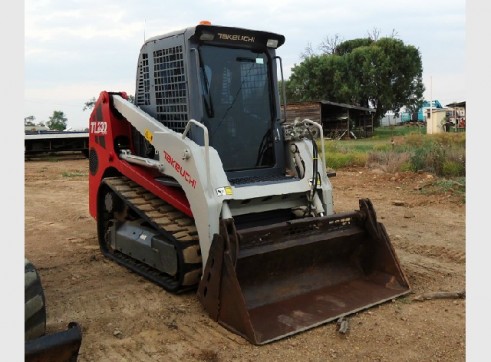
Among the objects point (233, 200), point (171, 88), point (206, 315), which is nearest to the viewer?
point (206, 315)

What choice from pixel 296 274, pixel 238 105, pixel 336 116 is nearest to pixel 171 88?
pixel 238 105

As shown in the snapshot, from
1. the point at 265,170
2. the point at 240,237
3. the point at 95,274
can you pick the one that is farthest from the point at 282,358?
the point at 95,274

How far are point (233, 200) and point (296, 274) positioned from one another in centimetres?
87

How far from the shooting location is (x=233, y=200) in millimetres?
4484

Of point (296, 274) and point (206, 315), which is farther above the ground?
point (296, 274)

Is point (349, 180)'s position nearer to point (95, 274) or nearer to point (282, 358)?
point (95, 274)

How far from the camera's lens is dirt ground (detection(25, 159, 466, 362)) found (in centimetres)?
363

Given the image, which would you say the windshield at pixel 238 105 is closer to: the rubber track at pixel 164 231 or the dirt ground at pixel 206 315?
the rubber track at pixel 164 231

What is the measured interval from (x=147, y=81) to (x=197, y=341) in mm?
3088

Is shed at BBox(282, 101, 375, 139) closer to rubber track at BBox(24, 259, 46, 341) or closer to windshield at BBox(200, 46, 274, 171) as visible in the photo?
windshield at BBox(200, 46, 274, 171)

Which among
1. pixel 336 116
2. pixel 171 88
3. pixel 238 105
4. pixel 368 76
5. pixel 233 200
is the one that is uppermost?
pixel 368 76

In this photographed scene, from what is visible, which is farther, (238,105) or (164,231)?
(238,105)

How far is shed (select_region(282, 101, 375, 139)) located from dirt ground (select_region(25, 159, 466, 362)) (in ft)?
78.7

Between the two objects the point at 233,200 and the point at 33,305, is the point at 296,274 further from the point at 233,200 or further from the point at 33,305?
the point at 33,305
